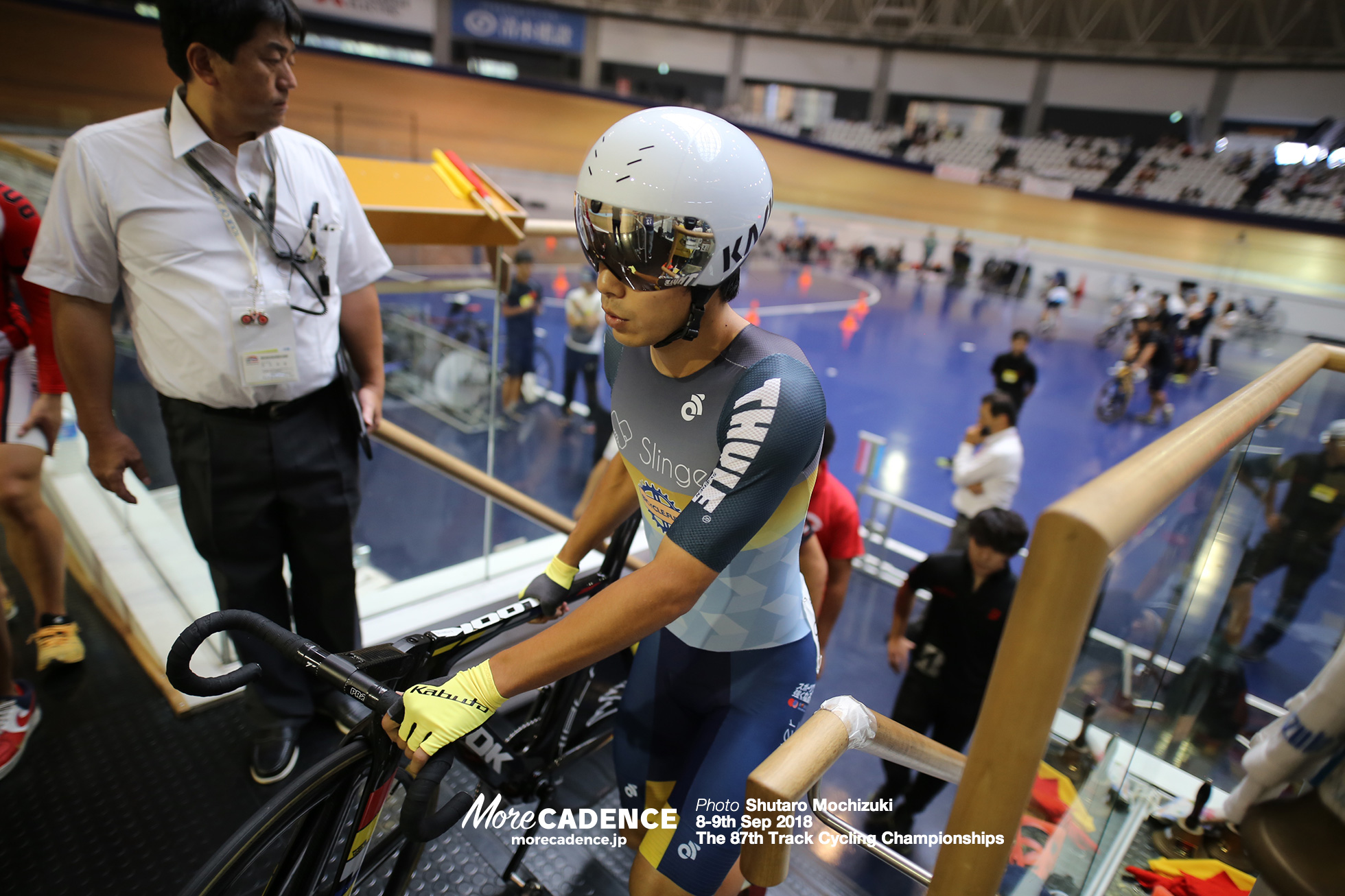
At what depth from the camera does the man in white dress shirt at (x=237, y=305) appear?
1.64 meters

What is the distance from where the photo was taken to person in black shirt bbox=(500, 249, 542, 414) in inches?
247

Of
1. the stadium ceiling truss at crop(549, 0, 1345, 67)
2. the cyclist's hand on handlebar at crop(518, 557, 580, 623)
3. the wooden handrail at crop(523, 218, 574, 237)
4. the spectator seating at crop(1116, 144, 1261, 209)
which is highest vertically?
the stadium ceiling truss at crop(549, 0, 1345, 67)

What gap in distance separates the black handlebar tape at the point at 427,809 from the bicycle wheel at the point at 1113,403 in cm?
1110

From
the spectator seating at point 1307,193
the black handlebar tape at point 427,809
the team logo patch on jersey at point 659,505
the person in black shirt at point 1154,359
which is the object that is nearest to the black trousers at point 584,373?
the team logo patch on jersey at point 659,505

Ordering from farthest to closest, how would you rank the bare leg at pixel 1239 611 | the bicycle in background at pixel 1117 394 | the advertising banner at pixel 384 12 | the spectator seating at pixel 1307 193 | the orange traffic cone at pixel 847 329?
the advertising banner at pixel 384 12
the spectator seating at pixel 1307 193
the orange traffic cone at pixel 847 329
the bicycle in background at pixel 1117 394
the bare leg at pixel 1239 611

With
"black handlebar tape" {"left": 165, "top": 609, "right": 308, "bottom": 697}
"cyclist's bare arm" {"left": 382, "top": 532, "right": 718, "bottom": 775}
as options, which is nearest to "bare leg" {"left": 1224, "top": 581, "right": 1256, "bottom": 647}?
"cyclist's bare arm" {"left": 382, "top": 532, "right": 718, "bottom": 775}

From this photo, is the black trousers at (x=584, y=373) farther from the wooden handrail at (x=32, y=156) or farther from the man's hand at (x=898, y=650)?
the wooden handrail at (x=32, y=156)

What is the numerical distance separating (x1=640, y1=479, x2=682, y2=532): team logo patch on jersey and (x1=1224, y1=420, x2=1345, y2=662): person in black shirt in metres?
1.98

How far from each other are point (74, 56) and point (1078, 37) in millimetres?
29374

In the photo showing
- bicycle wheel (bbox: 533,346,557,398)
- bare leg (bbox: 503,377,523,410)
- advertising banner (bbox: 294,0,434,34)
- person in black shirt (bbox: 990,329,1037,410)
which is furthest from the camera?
advertising banner (bbox: 294,0,434,34)

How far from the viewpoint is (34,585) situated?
2328 millimetres

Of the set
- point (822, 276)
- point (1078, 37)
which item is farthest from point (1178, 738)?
point (1078, 37)

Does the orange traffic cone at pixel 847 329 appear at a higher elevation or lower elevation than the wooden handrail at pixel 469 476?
lower

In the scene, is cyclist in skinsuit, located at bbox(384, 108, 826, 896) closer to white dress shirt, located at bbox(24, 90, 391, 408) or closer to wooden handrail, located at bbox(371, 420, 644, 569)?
wooden handrail, located at bbox(371, 420, 644, 569)
